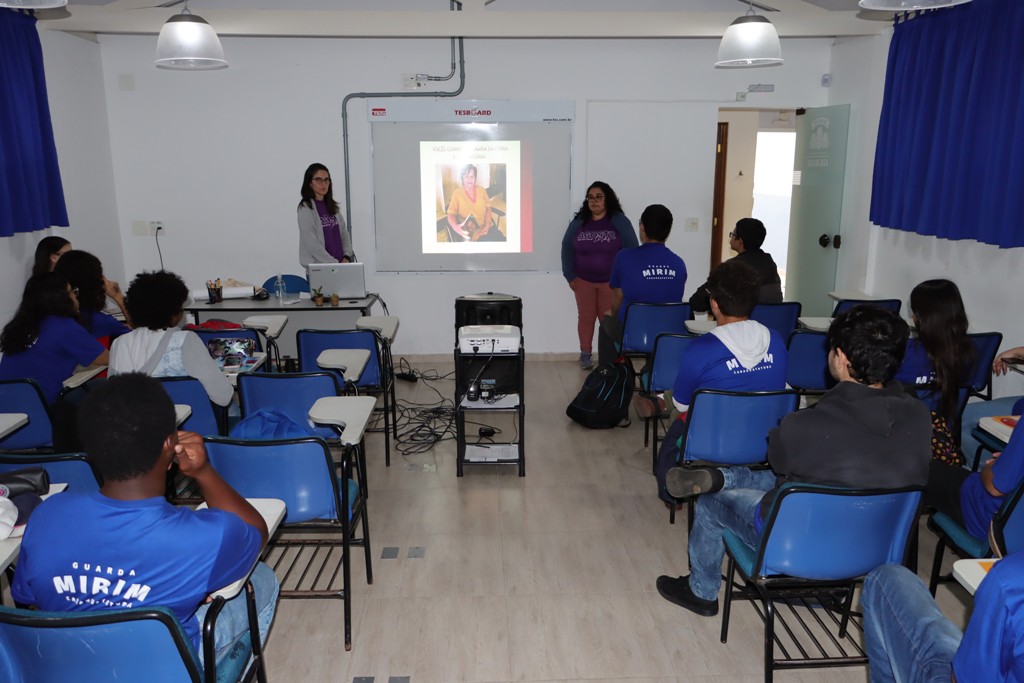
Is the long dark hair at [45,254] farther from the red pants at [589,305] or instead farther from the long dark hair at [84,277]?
the red pants at [589,305]

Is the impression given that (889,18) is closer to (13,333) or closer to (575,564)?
(575,564)

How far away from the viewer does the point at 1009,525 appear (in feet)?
7.28

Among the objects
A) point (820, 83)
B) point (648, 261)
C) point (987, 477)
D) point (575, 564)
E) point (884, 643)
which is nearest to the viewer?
point (884, 643)

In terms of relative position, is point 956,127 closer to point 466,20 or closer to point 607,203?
point 607,203

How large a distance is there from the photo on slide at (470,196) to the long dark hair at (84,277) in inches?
127

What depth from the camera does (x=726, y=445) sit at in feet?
10.0

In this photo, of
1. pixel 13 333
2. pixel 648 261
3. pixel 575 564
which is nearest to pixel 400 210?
pixel 648 261

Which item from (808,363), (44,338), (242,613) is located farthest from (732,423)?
(44,338)

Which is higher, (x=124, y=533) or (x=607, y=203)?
(x=607, y=203)

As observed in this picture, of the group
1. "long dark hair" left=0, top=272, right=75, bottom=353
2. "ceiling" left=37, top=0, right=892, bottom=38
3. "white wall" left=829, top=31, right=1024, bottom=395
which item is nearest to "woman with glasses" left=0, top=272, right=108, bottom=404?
"long dark hair" left=0, top=272, right=75, bottom=353

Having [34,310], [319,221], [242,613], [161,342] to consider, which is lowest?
[242,613]

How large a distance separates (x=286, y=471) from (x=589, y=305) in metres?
4.29

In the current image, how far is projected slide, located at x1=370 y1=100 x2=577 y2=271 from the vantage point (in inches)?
260

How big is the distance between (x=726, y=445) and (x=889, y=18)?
4.10 m
